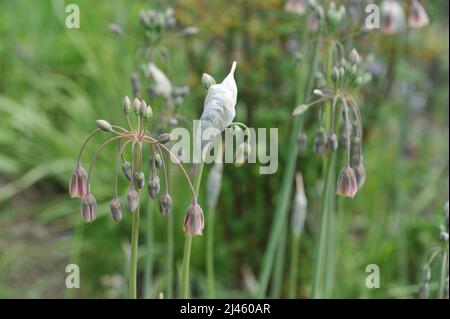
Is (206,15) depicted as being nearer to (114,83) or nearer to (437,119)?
(114,83)

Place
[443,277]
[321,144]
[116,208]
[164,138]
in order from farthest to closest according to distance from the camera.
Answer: [443,277] < [321,144] < [116,208] < [164,138]

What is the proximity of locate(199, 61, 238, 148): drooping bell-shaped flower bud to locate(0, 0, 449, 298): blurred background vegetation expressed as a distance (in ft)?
3.22

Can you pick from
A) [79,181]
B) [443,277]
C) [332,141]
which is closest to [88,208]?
[79,181]

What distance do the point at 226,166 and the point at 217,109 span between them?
6.40 feet

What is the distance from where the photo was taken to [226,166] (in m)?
3.36

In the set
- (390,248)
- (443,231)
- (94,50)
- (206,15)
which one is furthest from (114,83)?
(443,231)

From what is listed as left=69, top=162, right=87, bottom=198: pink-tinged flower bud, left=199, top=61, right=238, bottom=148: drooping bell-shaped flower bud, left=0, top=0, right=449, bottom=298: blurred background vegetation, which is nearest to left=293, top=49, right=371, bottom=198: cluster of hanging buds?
left=199, top=61, right=238, bottom=148: drooping bell-shaped flower bud

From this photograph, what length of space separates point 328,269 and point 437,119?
306cm

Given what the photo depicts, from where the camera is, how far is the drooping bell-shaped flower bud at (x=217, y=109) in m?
1.41

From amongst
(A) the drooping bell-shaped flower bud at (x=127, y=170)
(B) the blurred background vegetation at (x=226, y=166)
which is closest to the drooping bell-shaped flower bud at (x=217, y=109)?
(A) the drooping bell-shaped flower bud at (x=127, y=170)

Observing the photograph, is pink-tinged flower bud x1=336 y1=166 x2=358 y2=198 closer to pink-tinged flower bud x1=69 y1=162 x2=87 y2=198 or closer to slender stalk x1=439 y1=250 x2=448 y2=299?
slender stalk x1=439 y1=250 x2=448 y2=299

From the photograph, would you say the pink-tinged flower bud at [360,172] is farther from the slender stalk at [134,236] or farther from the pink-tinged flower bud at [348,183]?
the slender stalk at [134,236]

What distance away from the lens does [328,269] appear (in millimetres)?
2393

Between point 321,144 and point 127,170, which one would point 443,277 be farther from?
point 127,170
